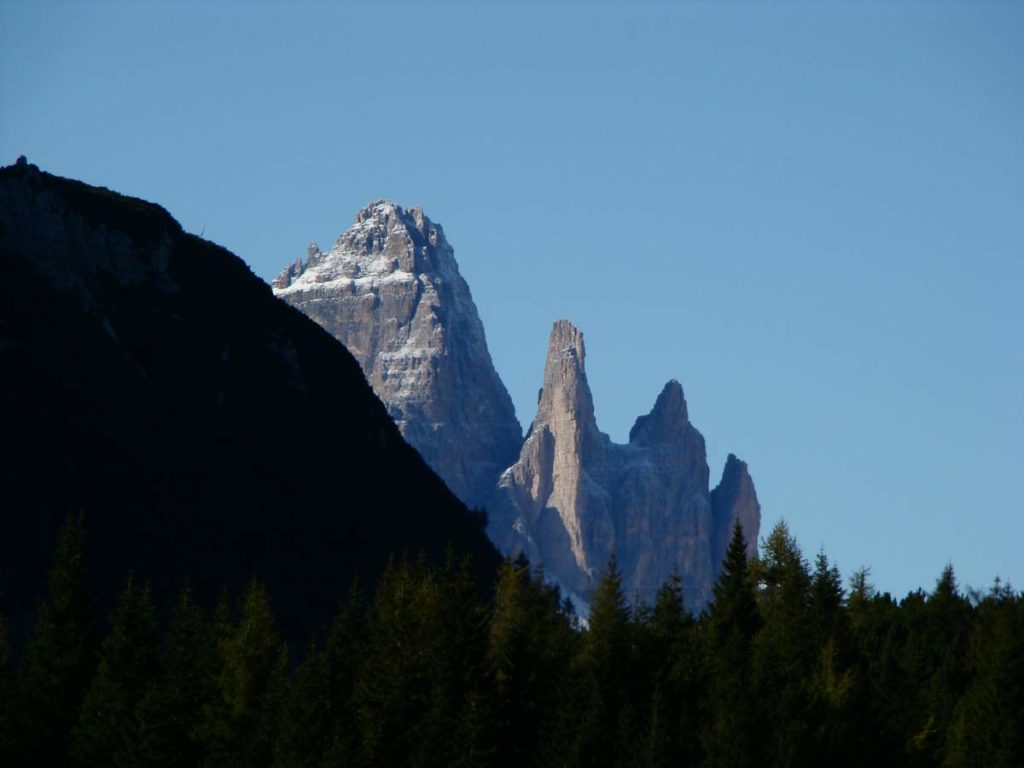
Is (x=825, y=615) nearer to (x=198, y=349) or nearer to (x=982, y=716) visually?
(x=982, y=716)

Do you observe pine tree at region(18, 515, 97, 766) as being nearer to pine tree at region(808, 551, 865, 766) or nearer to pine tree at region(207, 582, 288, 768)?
pine tree at region(207, 582, 288, 768)

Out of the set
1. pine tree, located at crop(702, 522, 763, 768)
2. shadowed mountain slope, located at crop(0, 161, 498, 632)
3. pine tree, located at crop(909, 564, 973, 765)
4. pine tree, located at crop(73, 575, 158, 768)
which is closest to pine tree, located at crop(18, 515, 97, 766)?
pine tree, located at crop(73, 575, 158, 768)

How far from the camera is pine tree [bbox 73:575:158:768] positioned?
89188 millimetres

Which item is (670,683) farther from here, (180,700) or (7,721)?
(7,721)

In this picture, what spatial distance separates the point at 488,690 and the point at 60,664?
759 inches

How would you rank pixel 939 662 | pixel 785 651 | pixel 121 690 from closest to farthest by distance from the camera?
pixel 121 690, pixel 785 651, pixel 939 662

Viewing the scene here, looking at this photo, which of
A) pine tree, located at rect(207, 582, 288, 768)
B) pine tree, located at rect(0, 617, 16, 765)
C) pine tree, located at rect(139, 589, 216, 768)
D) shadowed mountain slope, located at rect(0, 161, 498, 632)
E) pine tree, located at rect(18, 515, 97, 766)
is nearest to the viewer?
pine tree, located at rect(207, 582, 288, 768)

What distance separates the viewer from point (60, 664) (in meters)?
94.6

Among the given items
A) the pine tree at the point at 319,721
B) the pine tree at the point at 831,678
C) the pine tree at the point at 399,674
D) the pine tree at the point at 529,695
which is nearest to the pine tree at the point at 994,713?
the pine tree at the point at 831,678

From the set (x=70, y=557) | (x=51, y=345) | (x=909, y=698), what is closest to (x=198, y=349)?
(x=51, y=345)

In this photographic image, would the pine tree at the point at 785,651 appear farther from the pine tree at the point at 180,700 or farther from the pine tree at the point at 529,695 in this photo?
the pine tree at the point at 180,700

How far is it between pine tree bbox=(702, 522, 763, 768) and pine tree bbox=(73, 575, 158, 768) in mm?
23960

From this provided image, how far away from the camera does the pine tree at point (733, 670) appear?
280 feet

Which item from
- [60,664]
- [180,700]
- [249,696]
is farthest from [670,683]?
[60,664]
